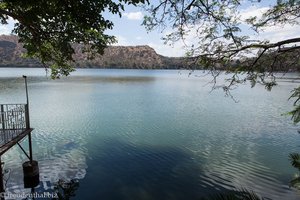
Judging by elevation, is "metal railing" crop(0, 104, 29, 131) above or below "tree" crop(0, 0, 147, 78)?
below

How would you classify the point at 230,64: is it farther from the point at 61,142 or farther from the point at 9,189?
the point at 61,142

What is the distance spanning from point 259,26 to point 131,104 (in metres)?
29.2

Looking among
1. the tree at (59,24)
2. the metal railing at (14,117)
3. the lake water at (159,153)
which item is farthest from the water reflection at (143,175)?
the tree at (59,24)

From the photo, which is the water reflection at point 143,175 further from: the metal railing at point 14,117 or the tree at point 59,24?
the tree at point 59,24

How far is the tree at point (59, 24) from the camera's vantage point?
6617 millimetres

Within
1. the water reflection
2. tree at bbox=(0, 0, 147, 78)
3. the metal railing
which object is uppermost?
tree at bbox=(0, 0, 147, 78)

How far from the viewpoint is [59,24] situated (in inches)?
367

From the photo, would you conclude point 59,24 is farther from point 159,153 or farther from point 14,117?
point 159,153

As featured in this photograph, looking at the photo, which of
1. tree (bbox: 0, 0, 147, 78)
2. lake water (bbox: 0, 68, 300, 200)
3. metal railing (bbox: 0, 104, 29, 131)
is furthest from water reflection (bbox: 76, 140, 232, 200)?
tree (bbox: 0, 0, 147, 78)

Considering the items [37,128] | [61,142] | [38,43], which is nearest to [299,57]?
[38,43]

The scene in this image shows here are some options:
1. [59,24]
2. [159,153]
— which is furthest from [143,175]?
[59,24]

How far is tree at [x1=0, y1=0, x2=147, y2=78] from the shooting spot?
21.7 feet

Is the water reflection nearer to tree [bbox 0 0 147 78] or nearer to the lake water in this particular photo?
the lake water

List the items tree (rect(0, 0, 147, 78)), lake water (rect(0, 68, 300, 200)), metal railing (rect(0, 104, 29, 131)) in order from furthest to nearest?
lake water (rect(0, 68, 300, 200)), metal railing (rect(0, 104, 29, 131)), tree (rect(0, 0, 147, 78))
